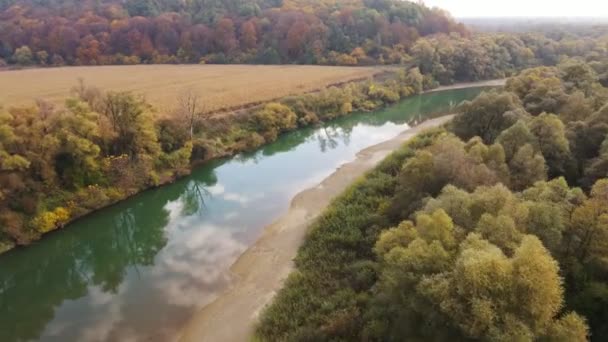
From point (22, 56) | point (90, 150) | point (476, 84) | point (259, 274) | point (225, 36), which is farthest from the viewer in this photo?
point (225, 36)

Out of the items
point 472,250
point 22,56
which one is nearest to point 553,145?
point 472,250

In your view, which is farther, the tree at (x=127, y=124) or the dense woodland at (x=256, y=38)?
the dense woodland at (x=256, y=38)

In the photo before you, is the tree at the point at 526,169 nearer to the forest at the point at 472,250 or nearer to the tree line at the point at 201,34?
the forest at the point at 472,250

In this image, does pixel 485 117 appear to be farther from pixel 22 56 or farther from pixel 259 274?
pixel 22 56

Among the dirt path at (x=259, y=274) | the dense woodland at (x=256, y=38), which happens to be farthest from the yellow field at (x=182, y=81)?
the dirt path at (x=259, y=274)

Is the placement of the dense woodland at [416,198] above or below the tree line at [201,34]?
below

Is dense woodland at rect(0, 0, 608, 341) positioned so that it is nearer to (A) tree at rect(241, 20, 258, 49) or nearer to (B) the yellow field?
(B) the yellow field

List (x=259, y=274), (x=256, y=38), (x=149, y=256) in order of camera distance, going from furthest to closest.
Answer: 1. (x=256, y=38)
2. (x=149, y=256)
3. (x=259, y=274)
